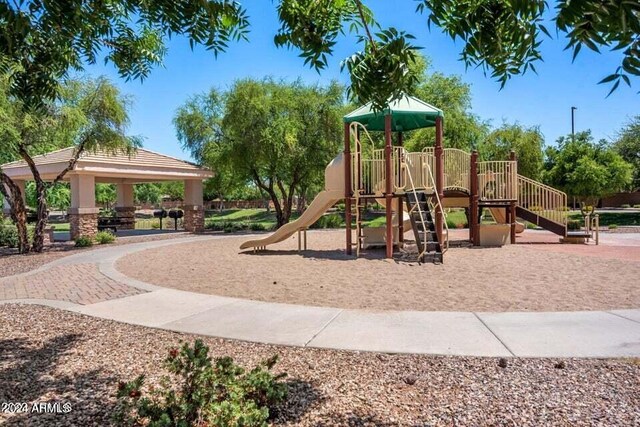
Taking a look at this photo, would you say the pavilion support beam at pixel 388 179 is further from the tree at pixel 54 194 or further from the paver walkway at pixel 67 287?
the tree at pixel 54 194

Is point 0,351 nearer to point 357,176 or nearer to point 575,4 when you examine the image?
point 575,4

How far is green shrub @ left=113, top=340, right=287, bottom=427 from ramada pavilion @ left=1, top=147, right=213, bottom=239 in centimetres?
1624

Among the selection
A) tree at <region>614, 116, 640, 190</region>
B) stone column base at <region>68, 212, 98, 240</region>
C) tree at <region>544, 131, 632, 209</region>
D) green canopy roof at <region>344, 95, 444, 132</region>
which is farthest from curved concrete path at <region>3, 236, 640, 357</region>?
tree at <region>614, 116, 640, 190</region>

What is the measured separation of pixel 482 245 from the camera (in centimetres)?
1553

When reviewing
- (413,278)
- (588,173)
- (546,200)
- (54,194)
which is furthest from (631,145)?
(54,194)

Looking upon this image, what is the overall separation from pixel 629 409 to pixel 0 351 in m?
6.00

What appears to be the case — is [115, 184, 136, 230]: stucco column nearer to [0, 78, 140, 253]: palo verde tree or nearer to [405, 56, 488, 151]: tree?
[0, 78, 140, 253]: palo verde tree

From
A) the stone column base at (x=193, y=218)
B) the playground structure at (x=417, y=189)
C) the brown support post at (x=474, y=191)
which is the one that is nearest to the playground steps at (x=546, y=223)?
the playground structure at (x=417, y=189)

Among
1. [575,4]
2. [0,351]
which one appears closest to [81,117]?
[0,351]

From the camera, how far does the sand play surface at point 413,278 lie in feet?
23.0

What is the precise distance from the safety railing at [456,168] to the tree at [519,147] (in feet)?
43.0

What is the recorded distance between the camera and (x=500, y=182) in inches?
637

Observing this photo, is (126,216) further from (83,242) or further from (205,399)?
(205,399)

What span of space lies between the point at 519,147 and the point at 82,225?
2473 cm
